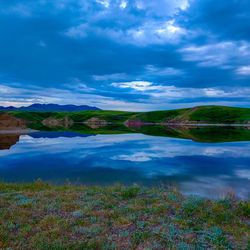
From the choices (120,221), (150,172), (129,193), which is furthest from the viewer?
(150,172)

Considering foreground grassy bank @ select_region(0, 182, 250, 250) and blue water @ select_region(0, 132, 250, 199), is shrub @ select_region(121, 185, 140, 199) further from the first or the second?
blue water @ select_region(0, 132, 250, 199)

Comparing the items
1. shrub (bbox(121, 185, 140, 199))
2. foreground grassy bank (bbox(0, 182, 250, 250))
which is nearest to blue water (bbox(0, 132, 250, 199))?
shrub (bbox(121, 185, 140, 199))

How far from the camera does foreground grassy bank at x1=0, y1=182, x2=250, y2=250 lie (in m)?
9.27

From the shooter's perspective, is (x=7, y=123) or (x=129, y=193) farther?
(x=7, y=123)

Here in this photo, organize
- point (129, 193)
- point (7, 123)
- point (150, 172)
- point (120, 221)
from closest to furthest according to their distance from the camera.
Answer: point (120, 221)
point (129, 193)
point (150, 172)
point (7, 123)

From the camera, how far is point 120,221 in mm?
11172

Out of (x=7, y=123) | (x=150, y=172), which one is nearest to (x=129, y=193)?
(x=150, y=172)

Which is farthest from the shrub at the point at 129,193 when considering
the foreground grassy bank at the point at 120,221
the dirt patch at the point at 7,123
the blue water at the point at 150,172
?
the dirt patch at the point at 7,123

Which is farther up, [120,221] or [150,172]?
[120,221]

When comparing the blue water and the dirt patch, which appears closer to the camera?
the blue water

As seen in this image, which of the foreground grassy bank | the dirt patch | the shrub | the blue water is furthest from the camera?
the dirt patch

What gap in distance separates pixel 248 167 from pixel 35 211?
23.6 meters

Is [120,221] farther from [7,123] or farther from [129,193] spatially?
[7,123]

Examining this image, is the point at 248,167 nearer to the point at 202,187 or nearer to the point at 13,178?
the point at 202,187
